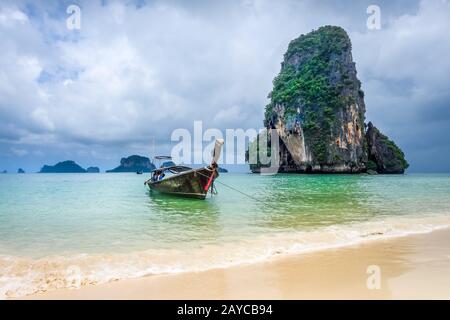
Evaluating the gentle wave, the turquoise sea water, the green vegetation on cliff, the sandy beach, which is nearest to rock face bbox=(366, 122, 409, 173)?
the green vegetation on cliff

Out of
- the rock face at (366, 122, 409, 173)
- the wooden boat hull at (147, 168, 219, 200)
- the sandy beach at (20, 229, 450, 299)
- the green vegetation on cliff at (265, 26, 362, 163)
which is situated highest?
the green vegetation on cliff at (265, 26, 362, 163)

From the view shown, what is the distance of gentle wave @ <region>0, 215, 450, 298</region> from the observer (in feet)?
13.1

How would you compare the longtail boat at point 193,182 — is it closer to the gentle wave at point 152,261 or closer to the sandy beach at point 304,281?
the gentle wave at point 152,261

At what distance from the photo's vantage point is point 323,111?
5344 cm

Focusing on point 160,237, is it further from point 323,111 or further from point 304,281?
point 323,111

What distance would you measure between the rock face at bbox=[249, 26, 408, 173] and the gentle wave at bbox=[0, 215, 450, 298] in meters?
48.1

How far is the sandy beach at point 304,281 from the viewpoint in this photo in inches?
127

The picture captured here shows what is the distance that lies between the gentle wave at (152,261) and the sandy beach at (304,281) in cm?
31

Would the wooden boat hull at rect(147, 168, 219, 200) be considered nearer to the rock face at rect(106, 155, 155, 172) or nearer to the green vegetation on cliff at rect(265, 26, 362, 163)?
the green vegetation on cliff at rect(265, 26, 362, 163)

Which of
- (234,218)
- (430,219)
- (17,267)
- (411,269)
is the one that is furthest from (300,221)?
(17,267)

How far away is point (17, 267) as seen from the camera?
4641mm

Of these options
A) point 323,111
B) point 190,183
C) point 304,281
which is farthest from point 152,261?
point 323,111

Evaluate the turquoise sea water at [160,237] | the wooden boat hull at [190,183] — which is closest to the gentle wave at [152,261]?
the turquoise sea water at [160,237]
